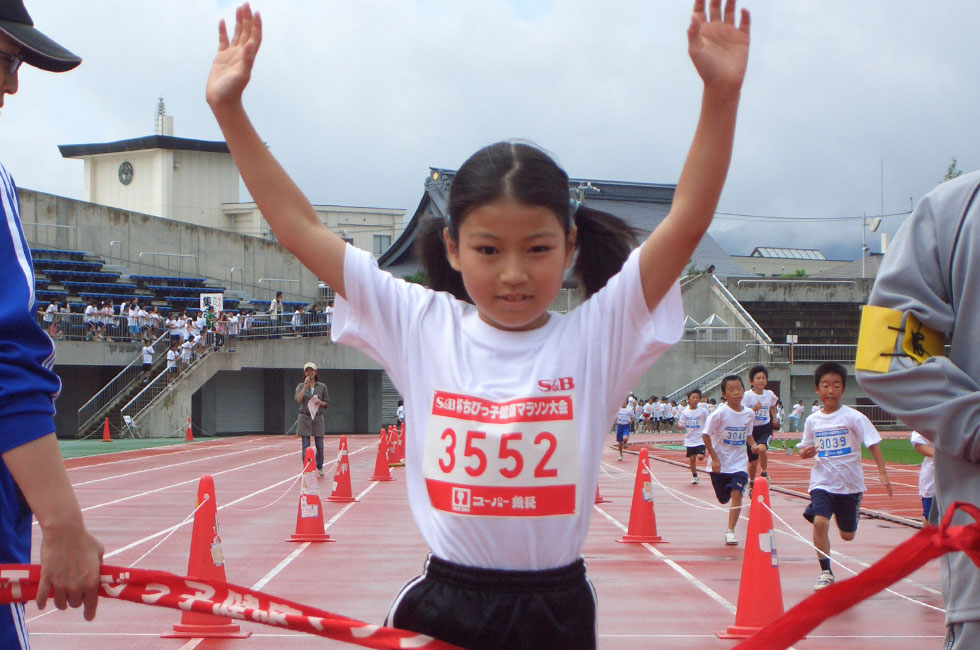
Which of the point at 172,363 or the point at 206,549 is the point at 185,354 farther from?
the point at 206,549

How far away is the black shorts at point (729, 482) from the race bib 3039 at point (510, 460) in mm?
11307

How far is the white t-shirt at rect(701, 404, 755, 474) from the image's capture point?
13.5m

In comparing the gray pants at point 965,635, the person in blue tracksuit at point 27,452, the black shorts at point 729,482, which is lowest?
the black shorts at point 729,482

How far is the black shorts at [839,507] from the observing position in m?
10.2

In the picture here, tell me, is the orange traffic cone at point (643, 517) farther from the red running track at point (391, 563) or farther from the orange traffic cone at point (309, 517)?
the orange traffic cone at point (309, 517)

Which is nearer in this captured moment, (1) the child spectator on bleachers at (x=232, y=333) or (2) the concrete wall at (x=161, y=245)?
(1) the child spectator on bleachers at (x=232, y=333)

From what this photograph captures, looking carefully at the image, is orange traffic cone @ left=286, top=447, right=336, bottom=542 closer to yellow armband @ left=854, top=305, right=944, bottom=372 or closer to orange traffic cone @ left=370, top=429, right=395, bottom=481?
orange traffic cone @ left=370, top=429, right=395, bottom=481

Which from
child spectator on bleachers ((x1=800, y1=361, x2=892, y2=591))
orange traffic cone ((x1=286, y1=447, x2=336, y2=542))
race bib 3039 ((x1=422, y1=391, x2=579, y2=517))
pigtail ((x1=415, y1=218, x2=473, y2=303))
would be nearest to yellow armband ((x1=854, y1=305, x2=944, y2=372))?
race bib 3039 ((x1=422, y1=391, x2=579, y2=517))

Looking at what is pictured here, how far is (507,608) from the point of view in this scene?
2.43 meters

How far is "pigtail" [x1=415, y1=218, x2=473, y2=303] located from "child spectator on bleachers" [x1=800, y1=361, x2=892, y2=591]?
7.70m

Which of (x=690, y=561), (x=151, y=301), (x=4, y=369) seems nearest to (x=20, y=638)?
(x=4, y=369)

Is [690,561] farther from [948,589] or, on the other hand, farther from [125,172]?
[125,172]

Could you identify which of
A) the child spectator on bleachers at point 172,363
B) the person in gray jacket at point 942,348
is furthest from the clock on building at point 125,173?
the person in gray jacket at point 942,348

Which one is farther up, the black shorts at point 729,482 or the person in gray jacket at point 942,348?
the person in gray jacket at point 942,348
